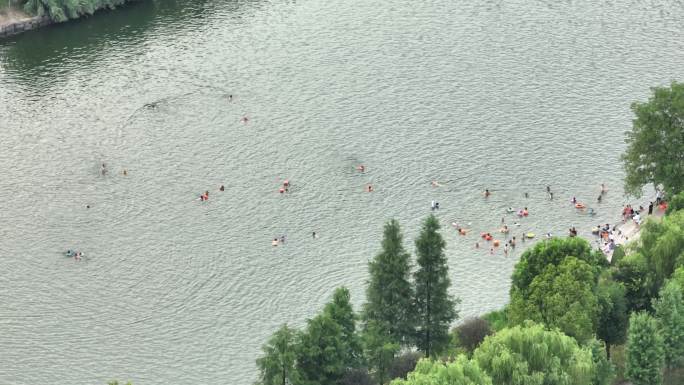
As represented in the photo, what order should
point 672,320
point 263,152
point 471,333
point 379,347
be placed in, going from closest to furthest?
point 672,320
point 379,347
point 471,333
point 263,152

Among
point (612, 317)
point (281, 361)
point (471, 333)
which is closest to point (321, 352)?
point (281, 361)

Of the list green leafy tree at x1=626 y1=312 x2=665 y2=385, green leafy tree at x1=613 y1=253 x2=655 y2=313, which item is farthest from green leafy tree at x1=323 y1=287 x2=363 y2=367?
green leafy tree at x1=613 y1=253 x2=655 y2=313

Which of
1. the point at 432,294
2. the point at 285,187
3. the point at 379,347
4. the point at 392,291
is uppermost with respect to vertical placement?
the point at 285,187

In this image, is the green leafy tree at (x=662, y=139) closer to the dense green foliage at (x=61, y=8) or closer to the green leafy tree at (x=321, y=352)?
the green leafy tree at (x=321, y=352)

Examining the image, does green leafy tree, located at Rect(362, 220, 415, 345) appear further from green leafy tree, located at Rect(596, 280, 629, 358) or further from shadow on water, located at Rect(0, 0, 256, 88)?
shadow on water, located at Rect(0, 0, 256, 88)

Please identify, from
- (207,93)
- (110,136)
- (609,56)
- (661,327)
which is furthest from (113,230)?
(609,56)

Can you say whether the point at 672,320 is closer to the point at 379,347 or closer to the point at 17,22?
the point at 379,347
